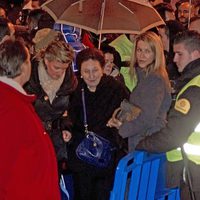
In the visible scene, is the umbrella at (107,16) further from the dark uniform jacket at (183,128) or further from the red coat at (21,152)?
the red coat at (21,152)

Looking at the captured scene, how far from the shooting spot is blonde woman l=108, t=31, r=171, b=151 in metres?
5.34

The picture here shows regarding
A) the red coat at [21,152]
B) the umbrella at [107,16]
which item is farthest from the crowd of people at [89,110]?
the umbrella at [107,16]

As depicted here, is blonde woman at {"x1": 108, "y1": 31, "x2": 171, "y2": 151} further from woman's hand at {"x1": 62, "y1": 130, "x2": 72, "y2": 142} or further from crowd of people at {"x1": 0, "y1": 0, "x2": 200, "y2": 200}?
woman's hand at {"x1": 62, "y1": 130, "x2": 72, "y2": 142}

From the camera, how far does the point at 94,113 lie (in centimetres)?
597

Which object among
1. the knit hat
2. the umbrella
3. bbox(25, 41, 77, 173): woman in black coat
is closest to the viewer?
bbox(25, 41, 77, 173): woman in black coat

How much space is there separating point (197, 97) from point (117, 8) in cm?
318

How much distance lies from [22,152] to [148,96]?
185 cm

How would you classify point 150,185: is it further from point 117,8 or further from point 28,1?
point 28,1

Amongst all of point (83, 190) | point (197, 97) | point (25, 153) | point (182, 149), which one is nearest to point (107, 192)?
point (83, 190)

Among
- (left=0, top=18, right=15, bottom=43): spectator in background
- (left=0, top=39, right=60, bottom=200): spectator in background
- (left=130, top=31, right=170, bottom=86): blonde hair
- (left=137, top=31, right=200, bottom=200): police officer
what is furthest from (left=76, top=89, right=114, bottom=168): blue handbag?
(left=0, top=39, right=60, bottom=200): spectator in background

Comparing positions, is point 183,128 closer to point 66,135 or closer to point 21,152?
point 21,152

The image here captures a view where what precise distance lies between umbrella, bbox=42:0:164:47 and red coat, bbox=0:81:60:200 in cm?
354

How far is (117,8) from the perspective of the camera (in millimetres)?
7469

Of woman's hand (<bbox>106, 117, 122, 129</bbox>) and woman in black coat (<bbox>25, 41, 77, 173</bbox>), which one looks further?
woman in black coat (<bbox>25, 41, 77, 173</bbox>)
